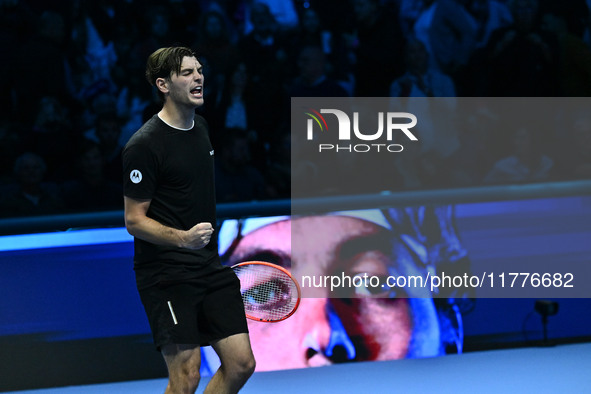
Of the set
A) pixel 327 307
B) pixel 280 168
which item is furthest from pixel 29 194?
pixel 327 307

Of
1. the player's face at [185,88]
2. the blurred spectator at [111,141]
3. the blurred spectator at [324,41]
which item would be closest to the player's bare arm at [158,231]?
the player's face at [185,88]

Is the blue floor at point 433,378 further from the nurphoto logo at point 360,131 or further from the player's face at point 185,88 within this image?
the player's face at point 185,88

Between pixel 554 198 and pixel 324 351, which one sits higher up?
pixel 554 198

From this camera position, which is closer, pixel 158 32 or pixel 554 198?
pixel 554 198

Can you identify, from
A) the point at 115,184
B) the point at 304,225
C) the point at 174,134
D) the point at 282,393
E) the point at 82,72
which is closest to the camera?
the point at 174,134

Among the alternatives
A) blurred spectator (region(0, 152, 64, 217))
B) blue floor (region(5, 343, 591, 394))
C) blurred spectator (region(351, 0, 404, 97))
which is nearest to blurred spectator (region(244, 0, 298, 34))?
blurred spectator (region(351, 0, 404, 97))

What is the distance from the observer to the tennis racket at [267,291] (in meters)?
3.70

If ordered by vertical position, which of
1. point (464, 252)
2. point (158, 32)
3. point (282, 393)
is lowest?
point (282, 393)

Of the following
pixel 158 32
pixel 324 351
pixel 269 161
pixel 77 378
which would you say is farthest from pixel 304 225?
pixel 158 32

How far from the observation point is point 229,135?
17.9ft

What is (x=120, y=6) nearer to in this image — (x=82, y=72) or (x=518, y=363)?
(x=82, y=72)

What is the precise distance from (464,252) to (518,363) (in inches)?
26.5

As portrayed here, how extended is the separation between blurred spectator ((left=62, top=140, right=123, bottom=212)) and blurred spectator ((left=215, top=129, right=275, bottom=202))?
63cm

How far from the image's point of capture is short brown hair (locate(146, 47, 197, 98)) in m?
3.05
